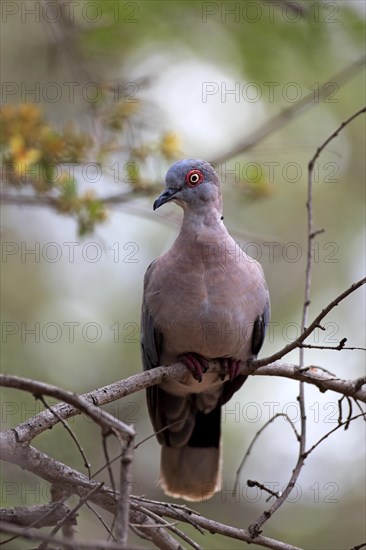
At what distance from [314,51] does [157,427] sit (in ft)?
11.4

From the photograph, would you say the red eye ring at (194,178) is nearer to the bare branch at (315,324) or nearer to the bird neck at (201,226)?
the bird neck at (201,226)

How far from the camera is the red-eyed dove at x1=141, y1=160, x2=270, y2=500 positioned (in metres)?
4.66

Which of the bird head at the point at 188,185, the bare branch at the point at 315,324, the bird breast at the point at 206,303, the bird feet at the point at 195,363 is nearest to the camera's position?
the bare branch at the point at 315,324

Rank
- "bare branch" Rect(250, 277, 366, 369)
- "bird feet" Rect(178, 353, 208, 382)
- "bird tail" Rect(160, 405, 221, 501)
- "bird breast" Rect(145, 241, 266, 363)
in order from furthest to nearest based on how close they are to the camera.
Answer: "bird tail" Rect(160, 405, 221, 501) < "bird feet" Rect(178, 353, 208, 382) < "bird breast" Rect(145, 241, 266, 363) < "bare branch" Rect(250, 277, 366, 369)

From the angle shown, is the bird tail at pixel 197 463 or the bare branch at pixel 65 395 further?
the bird tail at pixel 197 463

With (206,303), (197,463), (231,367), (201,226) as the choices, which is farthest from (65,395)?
(197,463)

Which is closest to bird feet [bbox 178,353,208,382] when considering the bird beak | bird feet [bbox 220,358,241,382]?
bird feet [bbox 220,358,241,382]

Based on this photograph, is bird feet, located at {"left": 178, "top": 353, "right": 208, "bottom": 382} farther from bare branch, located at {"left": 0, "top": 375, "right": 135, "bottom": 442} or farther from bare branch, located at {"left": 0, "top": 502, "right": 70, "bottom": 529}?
bare branch, located at {"left": 0, "top": 375, "right": 135, "bottom": 442}

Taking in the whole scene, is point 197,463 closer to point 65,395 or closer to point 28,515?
point 28,515

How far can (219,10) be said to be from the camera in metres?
7.05

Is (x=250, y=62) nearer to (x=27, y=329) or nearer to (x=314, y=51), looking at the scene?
(x=314, y=51)

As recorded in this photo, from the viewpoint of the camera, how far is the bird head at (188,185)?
4.95m

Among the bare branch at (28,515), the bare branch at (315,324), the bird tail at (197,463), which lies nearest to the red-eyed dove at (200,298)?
the bird tail at (197,463)

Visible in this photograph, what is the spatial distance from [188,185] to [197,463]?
6.56ft
